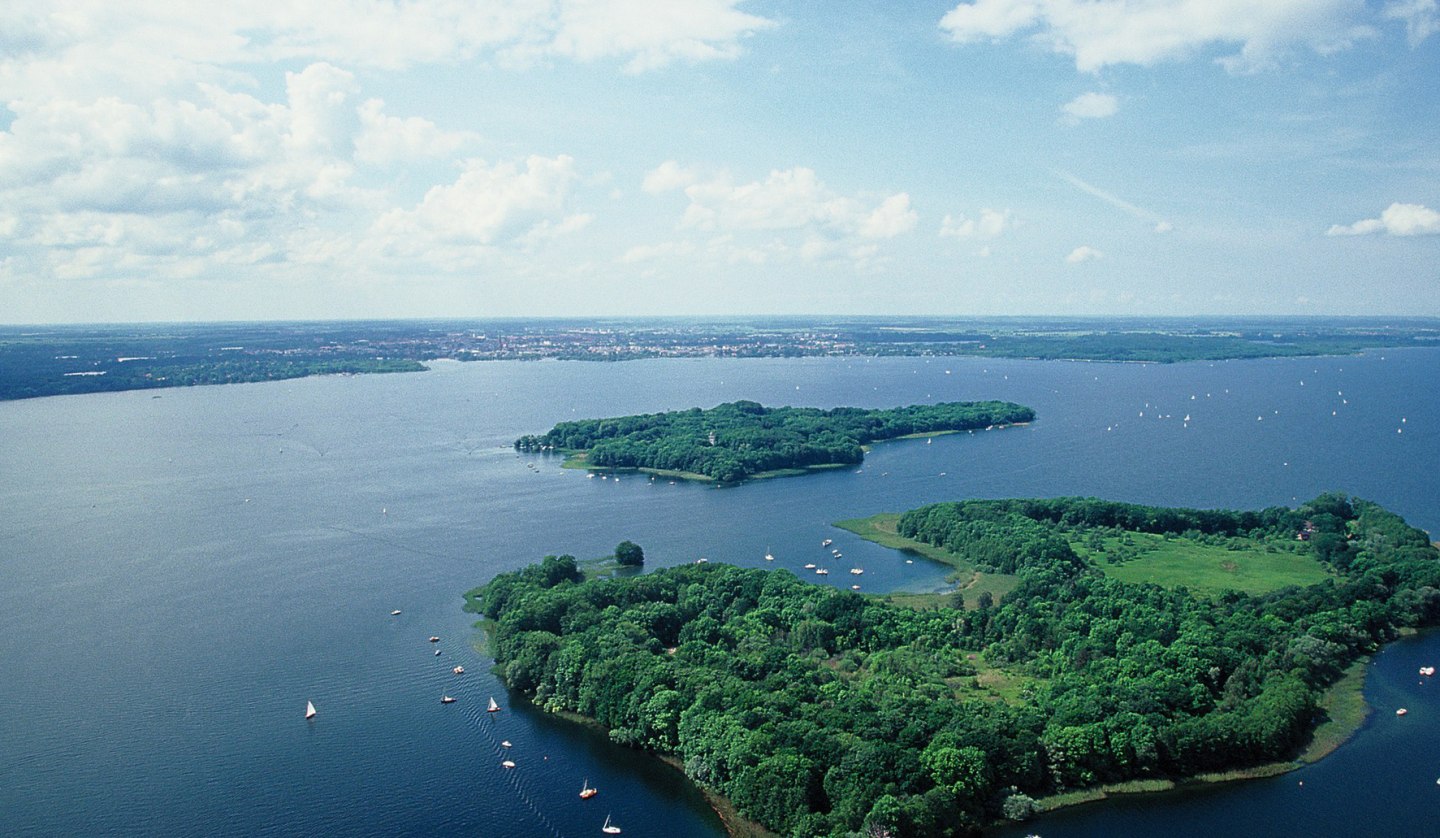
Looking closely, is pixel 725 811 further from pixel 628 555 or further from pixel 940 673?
pixel 628 555

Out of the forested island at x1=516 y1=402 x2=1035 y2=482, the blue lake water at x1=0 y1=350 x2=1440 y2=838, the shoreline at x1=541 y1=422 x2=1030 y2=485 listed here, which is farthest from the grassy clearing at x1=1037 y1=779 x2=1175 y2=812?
the forested island at x1=516 y1=402 x2=1035 y2=482

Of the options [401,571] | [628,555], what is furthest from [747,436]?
[401,571]

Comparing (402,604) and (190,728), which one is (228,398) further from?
(190,728)

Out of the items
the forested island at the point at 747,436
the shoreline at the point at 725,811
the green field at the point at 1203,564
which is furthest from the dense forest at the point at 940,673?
the forested island at the point at 747,436

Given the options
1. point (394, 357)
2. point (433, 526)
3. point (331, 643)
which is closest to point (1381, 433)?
point (433, 526)

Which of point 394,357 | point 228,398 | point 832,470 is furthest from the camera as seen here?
point 394,357

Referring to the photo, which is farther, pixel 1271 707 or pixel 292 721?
pixel 292 721
